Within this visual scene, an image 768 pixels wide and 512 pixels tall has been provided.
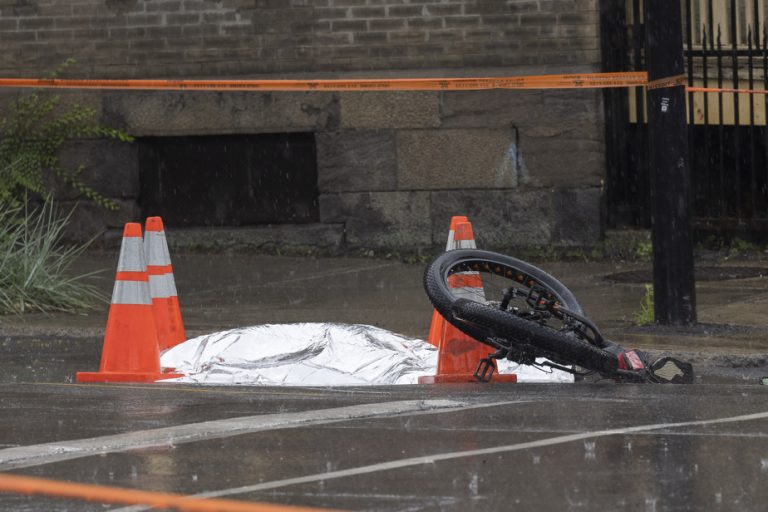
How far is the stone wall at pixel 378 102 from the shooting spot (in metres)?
13.5

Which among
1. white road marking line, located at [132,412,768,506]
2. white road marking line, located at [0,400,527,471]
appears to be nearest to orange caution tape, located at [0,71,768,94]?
white road marking line, located at [0,400,527,471]

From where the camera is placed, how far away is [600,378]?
793 cm

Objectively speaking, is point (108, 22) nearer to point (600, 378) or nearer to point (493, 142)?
point (493, 142)

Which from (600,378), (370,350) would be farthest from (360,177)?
(600,378)

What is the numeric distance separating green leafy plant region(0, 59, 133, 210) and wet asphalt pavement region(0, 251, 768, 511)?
15.5 ft

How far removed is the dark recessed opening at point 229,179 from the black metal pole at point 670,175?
17.1 feet

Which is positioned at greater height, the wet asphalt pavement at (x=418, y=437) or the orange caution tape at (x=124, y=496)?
the orange caution tape at (x=124, y=496)

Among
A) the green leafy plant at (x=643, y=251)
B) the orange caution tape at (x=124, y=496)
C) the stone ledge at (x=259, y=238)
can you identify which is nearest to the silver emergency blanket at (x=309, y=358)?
the orange caution tape at (x=124, y=496)

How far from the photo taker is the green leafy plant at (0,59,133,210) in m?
14.3

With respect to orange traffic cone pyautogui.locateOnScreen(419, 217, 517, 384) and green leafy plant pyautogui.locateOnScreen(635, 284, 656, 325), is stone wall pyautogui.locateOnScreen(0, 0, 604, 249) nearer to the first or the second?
green leafy plant pyautogui.locateOnScreen(635, 284, 656, 325)

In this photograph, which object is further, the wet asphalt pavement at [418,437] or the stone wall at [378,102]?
the stone wall at [378,102]

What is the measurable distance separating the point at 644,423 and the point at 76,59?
9.02 m

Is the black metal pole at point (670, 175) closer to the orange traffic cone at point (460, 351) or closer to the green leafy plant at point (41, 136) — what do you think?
the orange traffic cone at point (460, 351)

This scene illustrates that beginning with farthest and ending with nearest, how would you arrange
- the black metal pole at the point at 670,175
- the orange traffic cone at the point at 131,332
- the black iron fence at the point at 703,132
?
the black iron fence at the point at 703,132 → the black metal pole at the point at 670,175 → the orange traffic cone at the point at 131,332
